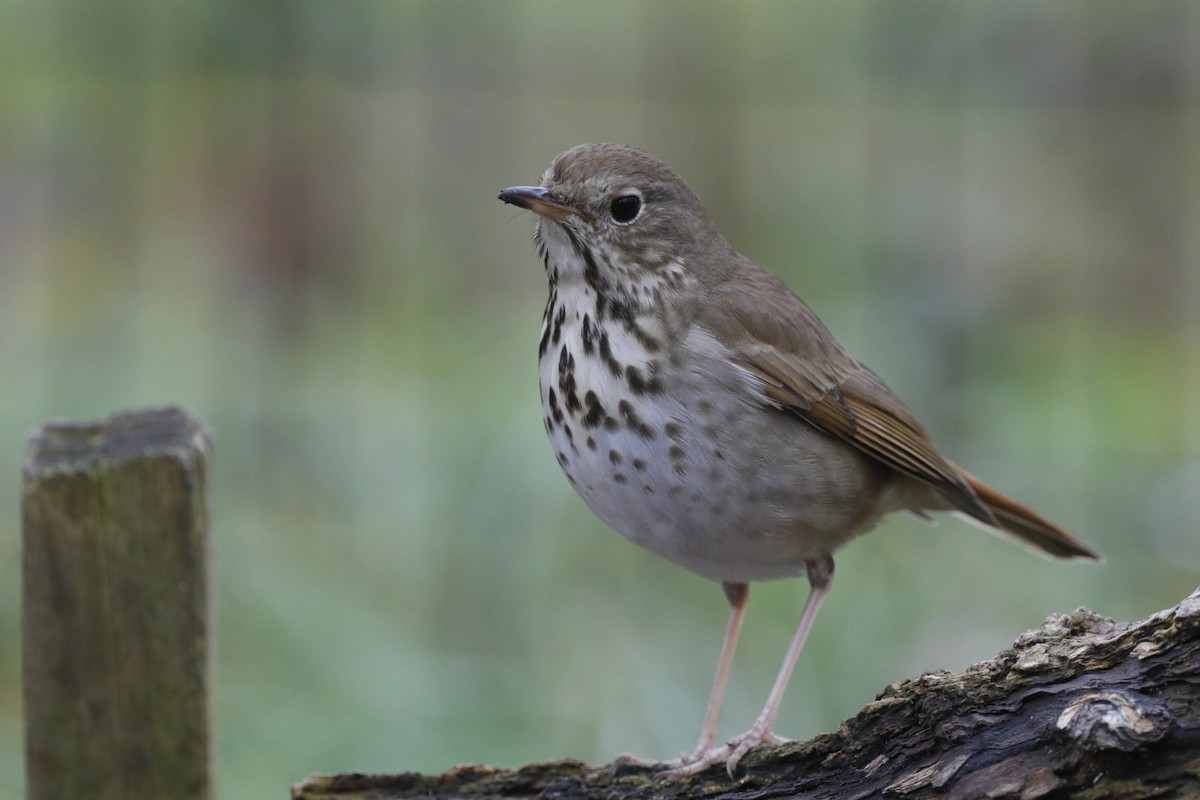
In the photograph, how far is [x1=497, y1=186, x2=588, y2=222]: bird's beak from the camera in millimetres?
2674

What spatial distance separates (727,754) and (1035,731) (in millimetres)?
703

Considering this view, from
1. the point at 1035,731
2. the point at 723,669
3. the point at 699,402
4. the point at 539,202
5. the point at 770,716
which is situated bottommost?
the point at 1035,731

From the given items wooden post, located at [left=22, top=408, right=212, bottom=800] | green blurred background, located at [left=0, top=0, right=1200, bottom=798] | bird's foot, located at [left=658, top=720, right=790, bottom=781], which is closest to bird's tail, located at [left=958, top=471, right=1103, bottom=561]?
A: bird's foot, located at [left=658, top=720, right=790, bottom=781]

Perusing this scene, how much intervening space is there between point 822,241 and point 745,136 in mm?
912

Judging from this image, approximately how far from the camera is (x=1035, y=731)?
1.95m

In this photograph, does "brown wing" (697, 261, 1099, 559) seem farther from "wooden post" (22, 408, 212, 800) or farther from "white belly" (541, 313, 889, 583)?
"wooden post" (22, 408, 212, 800)

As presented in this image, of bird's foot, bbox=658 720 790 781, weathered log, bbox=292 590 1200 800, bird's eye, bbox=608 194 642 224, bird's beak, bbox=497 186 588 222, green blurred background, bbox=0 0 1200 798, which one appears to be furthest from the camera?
green blurred background, bbox=0 0 1200 798

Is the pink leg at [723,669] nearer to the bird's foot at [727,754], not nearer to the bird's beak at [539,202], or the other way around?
the bird's foot at [727,754]

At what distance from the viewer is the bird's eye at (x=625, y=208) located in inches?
110

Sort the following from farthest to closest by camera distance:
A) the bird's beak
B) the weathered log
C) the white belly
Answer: the bird's beak → the white belly → the weathered log

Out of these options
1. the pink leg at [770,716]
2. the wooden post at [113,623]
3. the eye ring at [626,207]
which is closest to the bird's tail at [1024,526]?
the pink leg at [770,716]

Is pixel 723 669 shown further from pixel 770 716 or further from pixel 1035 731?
pixel 1035 731

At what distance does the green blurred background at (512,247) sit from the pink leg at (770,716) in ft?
4.79

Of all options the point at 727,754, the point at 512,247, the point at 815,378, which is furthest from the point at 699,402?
the point at 512,247
